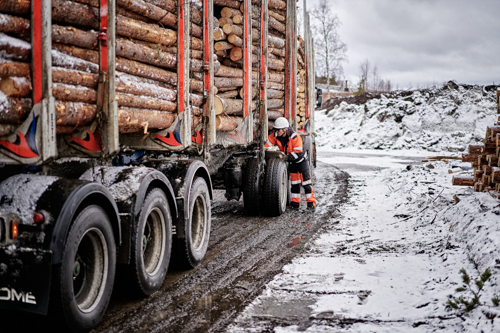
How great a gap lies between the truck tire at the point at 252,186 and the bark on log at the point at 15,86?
562 centimetres

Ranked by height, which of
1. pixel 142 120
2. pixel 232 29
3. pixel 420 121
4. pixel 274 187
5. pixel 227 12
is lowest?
pixel 274 187

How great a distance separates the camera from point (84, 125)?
12.0 feet

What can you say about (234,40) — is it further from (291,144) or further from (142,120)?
(142,120)

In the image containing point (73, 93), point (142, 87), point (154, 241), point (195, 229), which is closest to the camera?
point (73, 93)

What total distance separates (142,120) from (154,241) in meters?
1.16

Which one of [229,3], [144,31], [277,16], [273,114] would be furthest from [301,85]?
[144,31]

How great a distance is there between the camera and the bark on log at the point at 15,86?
2879 millimetres

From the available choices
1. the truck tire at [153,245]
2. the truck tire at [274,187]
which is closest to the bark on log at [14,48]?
the truck tire at [153,245]

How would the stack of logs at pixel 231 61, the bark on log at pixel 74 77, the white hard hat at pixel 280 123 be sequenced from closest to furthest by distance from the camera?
1. the bark on log at pixel 74 77
2. the stack of logs at pixel 231 61
3. the white hard hat at pixel 280 123

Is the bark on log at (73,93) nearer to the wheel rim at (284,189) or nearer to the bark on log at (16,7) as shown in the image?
the bark on log at (16,7)

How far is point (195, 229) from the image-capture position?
18.2 ft

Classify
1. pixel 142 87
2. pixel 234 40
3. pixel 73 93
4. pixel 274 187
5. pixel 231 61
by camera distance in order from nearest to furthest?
1. pixel 73 93
2. pixel 142 87
3. pixel 234 40
4. pixel 231 61
5. pixel 274 187

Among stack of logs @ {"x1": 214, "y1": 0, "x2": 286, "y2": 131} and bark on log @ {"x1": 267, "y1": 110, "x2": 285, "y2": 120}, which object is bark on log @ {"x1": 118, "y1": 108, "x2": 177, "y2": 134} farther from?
bark on log @ {"x1": 267, "y1": 110, "x2": 285, "y2": 120}

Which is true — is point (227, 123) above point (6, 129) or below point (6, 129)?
above
